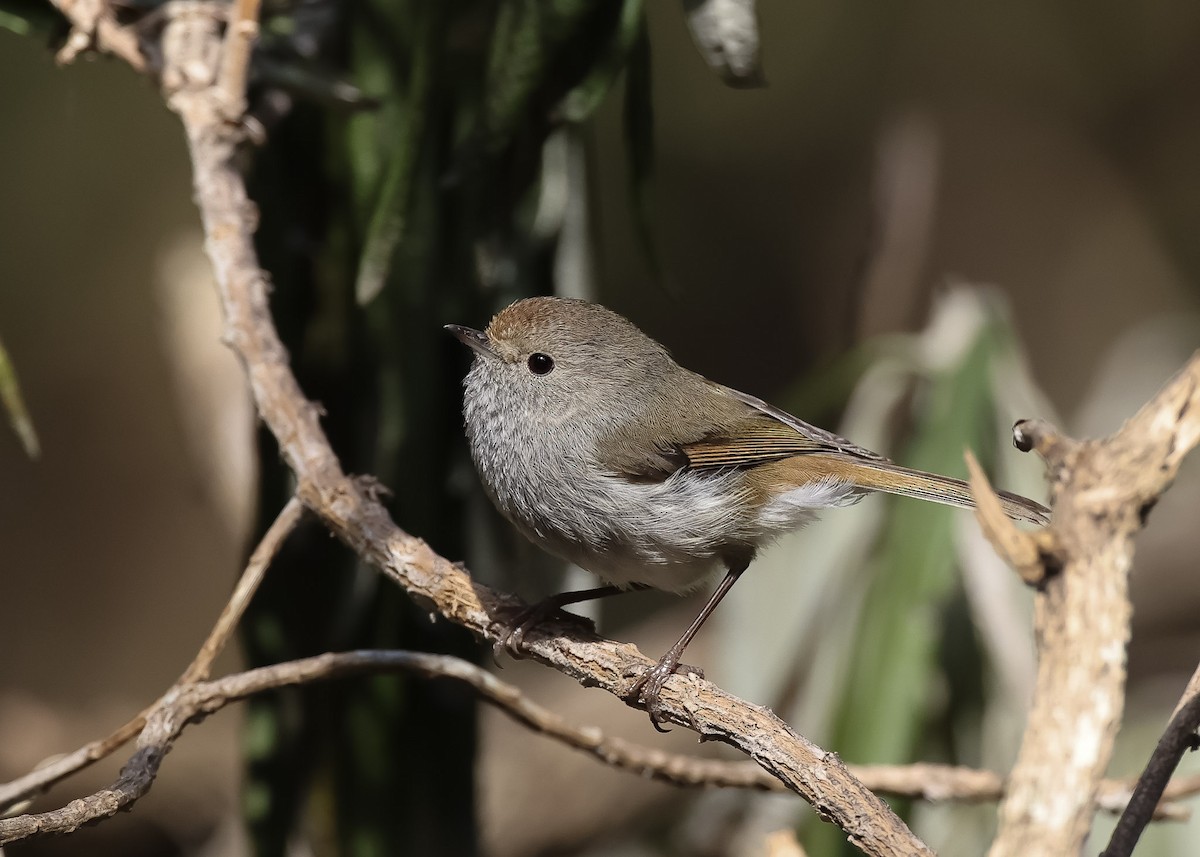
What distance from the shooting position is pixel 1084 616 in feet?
4.02

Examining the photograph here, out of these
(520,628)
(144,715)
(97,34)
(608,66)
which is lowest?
(144,715)

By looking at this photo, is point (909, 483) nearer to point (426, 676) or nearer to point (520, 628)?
point (520, 628)

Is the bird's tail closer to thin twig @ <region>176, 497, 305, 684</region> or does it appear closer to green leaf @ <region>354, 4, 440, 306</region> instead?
green leaf @ <region>354, 4, 440, 306</region>

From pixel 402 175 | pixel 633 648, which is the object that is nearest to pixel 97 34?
pixel 402 175

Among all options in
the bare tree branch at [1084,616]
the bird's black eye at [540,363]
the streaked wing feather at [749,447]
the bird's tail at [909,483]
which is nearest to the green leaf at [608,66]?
the bird's black eye at [540,363]

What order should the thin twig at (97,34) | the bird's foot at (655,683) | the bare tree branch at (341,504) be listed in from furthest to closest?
the thin twig at (97,34) → the bird's foot at (655,683) → the bare tree branch at (341,504)

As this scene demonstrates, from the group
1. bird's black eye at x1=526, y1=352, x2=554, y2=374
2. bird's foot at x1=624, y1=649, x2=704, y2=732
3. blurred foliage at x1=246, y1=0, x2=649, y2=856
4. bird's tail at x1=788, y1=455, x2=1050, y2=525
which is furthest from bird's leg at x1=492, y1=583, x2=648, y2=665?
bird's tail at x1=788, y1=455, x2=1050, y2=525

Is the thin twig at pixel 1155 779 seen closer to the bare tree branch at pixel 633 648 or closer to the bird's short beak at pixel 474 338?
the bare tree branch at pixel 633 648

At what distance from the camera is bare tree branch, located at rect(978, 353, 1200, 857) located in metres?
1.19

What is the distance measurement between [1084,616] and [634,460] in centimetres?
129

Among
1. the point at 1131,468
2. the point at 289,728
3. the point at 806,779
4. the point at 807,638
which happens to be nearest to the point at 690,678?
the point at 806,779

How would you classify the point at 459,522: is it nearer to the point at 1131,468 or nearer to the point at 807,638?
the point at 807,638

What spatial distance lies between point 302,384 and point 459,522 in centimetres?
43

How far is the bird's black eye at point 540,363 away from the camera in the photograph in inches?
102
